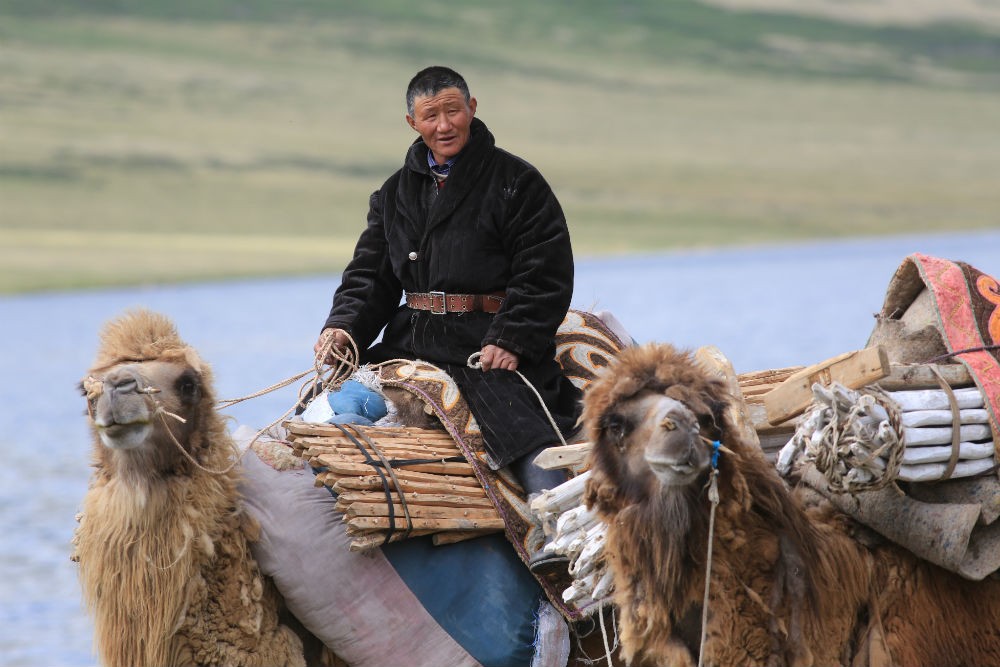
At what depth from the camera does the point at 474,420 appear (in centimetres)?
545

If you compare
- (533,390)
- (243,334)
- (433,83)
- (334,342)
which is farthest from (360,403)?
(243,334)

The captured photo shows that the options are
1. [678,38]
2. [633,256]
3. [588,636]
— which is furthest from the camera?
[678,38]

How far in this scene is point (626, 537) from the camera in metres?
4.32

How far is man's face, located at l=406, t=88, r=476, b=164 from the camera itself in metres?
5.50

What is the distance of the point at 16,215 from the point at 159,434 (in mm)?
66537

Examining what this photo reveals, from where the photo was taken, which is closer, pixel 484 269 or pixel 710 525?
pixel 710 525

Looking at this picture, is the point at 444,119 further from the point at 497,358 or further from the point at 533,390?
the point at 533,390

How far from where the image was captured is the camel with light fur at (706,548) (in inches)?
168

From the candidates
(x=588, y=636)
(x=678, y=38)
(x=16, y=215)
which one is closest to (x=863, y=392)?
(x=588, y=636)

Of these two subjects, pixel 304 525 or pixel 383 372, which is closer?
pixel 304 525

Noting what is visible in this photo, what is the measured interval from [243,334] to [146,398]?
27.7m

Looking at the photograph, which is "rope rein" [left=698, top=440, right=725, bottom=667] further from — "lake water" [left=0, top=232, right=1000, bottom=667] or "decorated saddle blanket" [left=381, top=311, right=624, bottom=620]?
"lake water" [left=0, top=232, right=1000, bottom=667]

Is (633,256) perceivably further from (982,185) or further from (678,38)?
(678,38)

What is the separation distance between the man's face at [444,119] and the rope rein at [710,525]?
1876 mm
